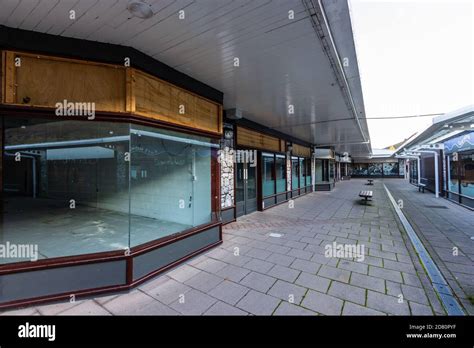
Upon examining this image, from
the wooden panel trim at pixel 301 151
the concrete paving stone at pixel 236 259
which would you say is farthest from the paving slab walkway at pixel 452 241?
the wooden panel trim at pixel 301 151

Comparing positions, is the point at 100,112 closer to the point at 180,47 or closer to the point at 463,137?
the point at 180,47

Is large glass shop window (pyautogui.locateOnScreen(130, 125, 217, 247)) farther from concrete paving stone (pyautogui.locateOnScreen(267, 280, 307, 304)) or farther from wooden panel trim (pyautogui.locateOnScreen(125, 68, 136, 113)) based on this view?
concrete paving stone (pyautogui.locateOnScreen(267, 280, 307, 304))

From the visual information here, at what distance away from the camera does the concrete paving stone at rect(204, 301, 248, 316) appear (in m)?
2.30

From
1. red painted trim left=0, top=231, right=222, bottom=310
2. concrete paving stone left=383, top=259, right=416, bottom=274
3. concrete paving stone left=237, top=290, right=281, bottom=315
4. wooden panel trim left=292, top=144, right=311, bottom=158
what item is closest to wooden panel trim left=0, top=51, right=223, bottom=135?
red painted trim left=0, top=231, right=222, bottom=310

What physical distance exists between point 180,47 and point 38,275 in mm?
3302

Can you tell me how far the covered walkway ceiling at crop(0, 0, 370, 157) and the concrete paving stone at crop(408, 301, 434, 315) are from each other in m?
3.25

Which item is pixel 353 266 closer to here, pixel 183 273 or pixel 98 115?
pixel 183 273

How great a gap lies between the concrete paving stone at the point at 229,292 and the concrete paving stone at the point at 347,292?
1098 mm

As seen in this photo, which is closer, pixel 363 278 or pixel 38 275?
pixel 38 275

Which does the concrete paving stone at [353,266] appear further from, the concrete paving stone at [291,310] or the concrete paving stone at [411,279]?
the concrete paving stone at [291,310]

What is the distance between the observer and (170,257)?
3.30m

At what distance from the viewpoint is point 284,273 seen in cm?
318

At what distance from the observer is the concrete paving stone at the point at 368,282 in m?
2.77
